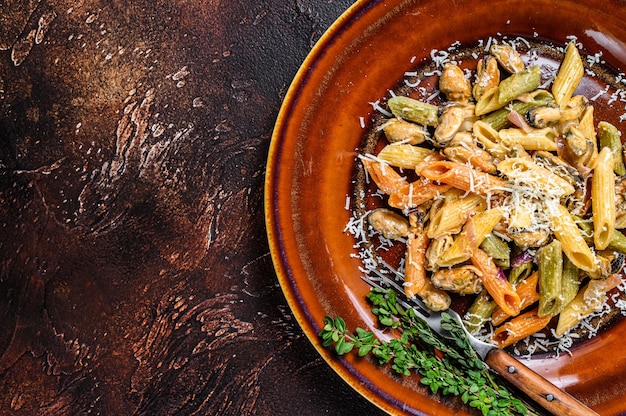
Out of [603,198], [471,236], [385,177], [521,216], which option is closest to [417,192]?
[385,177]

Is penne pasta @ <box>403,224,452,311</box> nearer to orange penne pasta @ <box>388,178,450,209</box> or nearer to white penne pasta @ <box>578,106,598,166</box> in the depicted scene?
orange penne pasta @ <box>388,178,450,209</box>

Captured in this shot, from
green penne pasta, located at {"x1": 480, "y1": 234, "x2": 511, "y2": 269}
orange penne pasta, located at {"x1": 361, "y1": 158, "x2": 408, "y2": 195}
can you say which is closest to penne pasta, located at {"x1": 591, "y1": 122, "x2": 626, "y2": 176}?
green penne pasta, located at {"x1": 480, "y1": 234, "x2": 511, "y2": 269}

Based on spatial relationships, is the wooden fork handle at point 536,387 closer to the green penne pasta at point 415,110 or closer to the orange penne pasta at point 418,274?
Result: the orange penne pasta at point 418,274

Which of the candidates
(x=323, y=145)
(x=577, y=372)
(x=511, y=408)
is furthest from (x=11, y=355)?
(x=577, y=372)

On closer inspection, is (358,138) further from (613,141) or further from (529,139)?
(613,141)

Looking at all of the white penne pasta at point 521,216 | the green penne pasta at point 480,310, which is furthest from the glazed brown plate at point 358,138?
the white penne pasta at point 521,216

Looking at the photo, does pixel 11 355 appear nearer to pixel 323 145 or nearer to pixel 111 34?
pixel 111 34
